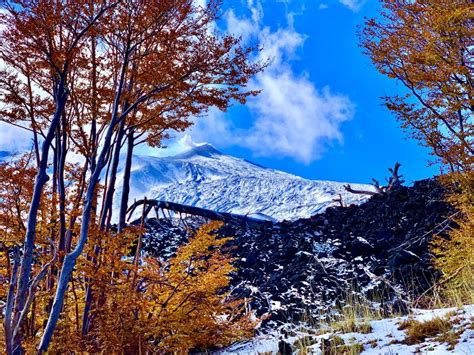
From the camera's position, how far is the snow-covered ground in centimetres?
427

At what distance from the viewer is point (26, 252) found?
4.66 metres

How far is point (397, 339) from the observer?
4.79 metres

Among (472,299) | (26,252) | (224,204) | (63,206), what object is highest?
(224,204)

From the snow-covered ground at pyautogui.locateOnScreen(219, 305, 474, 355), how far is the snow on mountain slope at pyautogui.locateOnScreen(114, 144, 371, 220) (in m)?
106

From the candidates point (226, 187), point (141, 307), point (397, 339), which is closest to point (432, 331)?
point (397, 339)

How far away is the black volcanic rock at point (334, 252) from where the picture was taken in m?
9.33

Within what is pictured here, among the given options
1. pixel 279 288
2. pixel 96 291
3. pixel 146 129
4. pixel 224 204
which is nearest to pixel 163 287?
pixel 96 291

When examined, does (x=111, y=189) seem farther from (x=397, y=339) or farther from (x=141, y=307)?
(x=397, y=339)

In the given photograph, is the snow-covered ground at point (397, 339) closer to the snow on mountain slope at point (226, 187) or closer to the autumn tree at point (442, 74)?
the autumn tree at point (442, 74)

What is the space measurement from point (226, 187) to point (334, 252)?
131382mm

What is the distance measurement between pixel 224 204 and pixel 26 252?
12541 cm

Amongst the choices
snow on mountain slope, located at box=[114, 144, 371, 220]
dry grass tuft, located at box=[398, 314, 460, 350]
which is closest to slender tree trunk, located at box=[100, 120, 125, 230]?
dry grass tuft, located at box=[398, 314, 460, 350]

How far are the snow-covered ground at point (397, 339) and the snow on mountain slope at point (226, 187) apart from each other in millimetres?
106035

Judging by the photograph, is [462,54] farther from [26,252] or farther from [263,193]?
[263,193]
